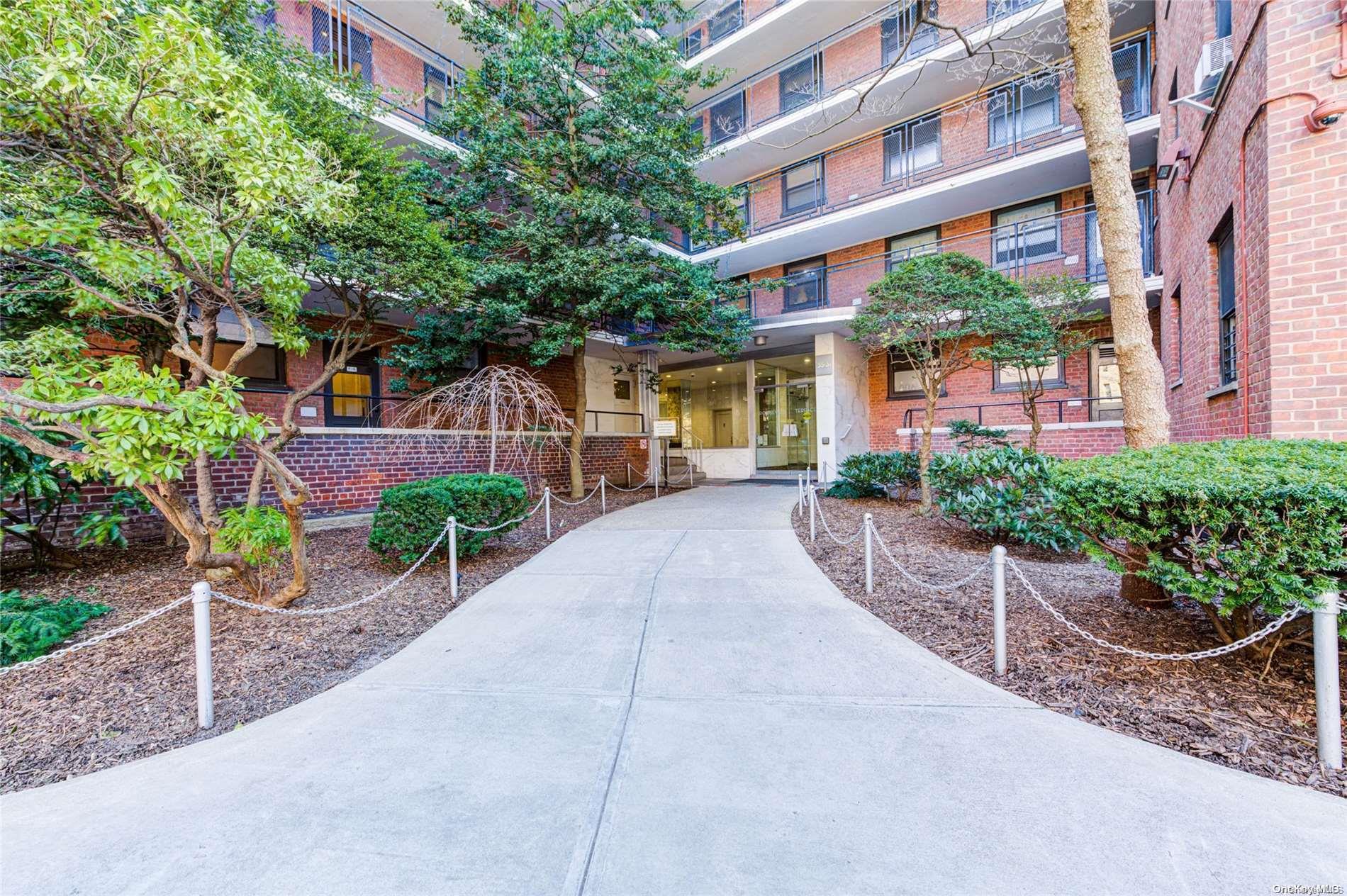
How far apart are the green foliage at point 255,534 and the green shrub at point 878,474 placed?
972cm

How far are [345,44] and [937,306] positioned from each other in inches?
529

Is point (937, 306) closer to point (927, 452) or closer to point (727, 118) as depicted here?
point (927, 452)

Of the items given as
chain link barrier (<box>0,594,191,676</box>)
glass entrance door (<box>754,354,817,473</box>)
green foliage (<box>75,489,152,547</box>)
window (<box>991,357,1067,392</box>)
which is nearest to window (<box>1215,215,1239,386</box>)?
window (<box>991,357,1067,392</box>)

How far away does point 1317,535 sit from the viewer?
2570mm

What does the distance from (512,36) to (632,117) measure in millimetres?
2698

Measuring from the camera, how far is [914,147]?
45.9 ft

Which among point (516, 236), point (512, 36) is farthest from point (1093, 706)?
point (512, 36)

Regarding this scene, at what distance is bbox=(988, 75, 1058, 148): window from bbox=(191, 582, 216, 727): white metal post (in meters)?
15.7

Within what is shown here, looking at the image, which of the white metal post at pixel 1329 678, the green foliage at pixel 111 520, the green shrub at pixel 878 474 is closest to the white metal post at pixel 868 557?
the white metal post at pixel 1329 678

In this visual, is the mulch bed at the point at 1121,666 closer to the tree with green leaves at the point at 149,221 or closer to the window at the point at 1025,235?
the tree with green leaves at the point at 149,221

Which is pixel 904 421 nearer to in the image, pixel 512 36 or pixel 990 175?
pixel 990 175

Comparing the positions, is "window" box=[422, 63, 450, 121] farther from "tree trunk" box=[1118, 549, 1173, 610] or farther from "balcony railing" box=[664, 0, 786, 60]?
"tree trunk" box=[1118, 549, 1173, 610]

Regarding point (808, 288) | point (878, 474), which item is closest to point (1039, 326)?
point (878, 474)

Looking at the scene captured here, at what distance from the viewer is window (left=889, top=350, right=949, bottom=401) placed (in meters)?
14.6
